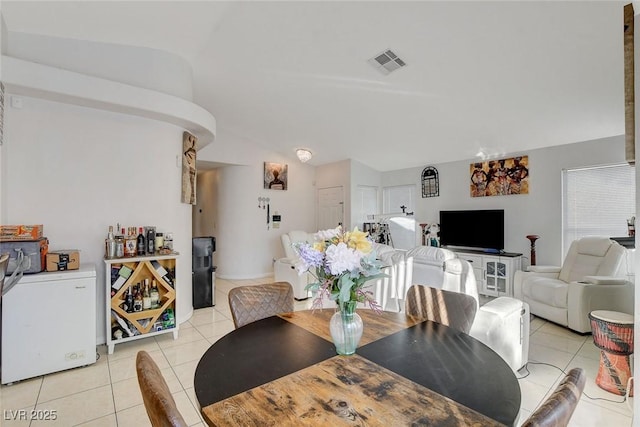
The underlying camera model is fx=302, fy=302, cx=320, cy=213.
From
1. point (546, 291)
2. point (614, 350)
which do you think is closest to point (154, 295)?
point (614, 350)

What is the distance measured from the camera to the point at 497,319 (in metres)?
2.38

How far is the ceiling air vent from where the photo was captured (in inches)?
126

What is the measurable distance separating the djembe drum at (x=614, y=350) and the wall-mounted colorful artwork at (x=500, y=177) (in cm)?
284

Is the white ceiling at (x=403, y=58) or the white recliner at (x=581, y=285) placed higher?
the white ceiling at (x=403, y=58)

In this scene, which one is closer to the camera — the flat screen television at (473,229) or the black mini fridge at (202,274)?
the black mini fridge at (202,274)

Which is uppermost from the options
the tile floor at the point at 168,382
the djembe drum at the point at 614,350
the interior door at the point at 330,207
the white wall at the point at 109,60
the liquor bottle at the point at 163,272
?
the white wall at the point at 109,60

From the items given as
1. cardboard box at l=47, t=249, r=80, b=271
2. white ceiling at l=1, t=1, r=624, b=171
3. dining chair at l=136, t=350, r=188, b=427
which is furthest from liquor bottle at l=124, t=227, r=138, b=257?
dining chair at l=136, t=350, r=188, b=427

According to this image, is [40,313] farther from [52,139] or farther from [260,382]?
[260,382]

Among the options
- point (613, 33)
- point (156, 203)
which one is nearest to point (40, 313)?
point (156, 203)

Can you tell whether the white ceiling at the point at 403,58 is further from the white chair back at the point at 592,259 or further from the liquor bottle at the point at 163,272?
the liquor bottle at the point at 163,272

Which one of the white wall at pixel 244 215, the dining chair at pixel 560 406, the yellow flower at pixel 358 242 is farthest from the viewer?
the white wall at pixel 244 215


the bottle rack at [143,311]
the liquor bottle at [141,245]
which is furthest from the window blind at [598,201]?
→ the liquor bottle at [141,245]

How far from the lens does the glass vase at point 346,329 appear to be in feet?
4.32

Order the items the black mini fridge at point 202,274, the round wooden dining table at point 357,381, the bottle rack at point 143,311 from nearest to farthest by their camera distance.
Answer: the round wooden dining table at point 357,381, the bottle rack at point 143,311, the black mini fridge at point 202,274
